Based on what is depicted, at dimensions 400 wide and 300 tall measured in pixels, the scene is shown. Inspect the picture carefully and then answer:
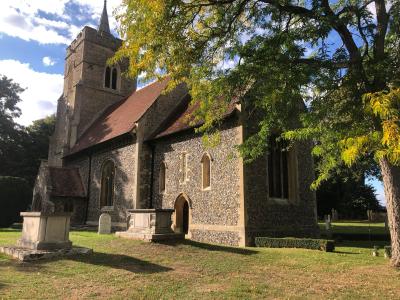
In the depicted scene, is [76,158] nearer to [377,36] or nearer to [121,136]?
[121,136]

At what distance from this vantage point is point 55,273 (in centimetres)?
867

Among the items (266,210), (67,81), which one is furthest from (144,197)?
(67,81)

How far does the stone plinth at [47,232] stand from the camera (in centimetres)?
1082

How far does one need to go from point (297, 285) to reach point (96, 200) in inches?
678

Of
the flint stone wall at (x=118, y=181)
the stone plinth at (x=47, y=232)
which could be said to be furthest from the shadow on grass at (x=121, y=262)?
the flint stone wall at (x=118, y=181)

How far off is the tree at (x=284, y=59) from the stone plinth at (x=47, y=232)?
4862 millimetres

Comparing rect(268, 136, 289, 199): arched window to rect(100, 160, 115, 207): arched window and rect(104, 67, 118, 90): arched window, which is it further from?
rect(104, 67, 118, 90): arched window

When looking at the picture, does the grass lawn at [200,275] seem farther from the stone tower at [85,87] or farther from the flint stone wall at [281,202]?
the stone tower at [85,87]

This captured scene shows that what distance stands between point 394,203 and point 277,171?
23.9ft

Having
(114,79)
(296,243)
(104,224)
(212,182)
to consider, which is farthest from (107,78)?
(296,243)

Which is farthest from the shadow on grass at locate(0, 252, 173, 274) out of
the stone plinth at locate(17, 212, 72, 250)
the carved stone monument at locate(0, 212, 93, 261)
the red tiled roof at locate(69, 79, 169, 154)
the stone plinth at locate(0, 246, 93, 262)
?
the red tiled roof at locate(69, 79, 169, 154)

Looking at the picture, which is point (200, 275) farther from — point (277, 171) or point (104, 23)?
point (104, 23)

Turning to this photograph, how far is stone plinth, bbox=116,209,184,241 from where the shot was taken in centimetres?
1318

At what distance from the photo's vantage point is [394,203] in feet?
30.6
